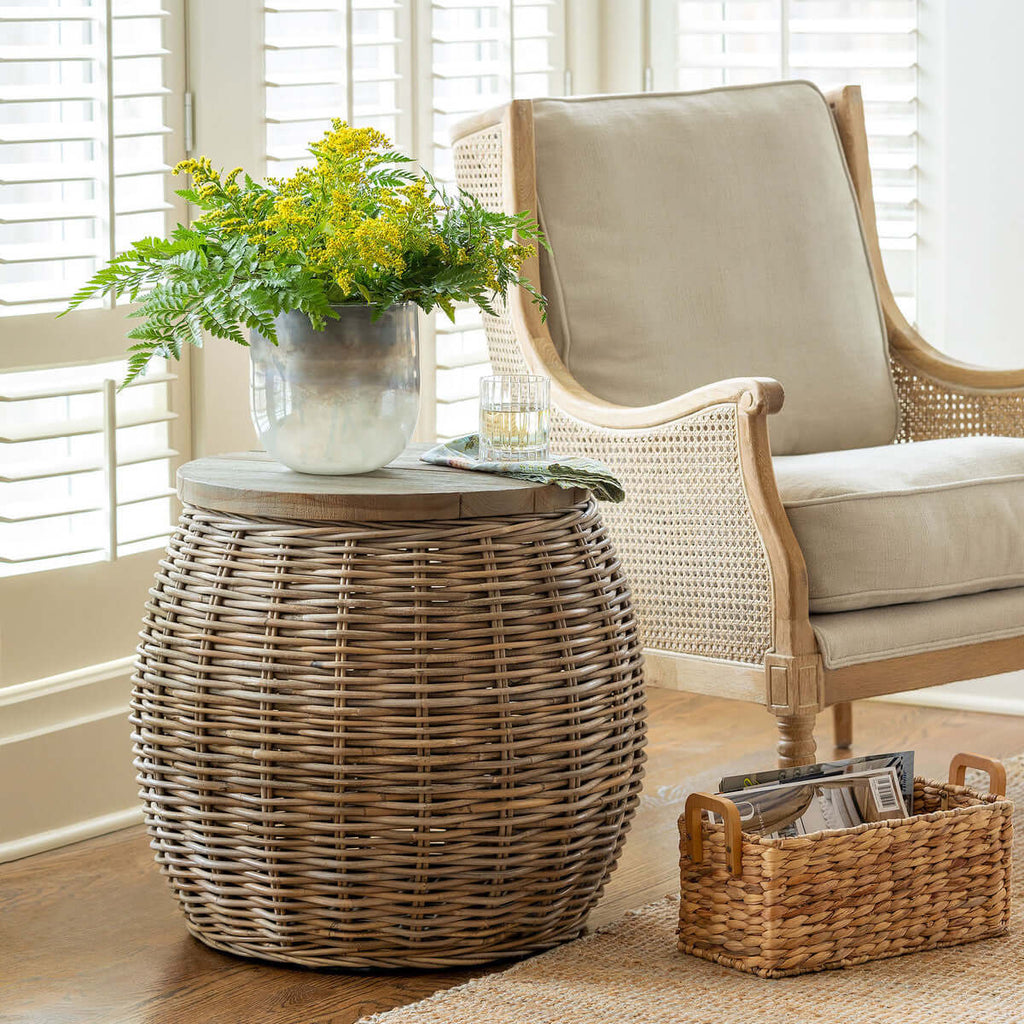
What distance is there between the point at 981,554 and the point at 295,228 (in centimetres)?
101

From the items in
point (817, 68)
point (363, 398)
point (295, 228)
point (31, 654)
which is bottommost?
point (31, 654)

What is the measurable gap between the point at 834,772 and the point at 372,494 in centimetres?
62

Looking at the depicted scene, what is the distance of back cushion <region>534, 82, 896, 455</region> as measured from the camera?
99.4 inches

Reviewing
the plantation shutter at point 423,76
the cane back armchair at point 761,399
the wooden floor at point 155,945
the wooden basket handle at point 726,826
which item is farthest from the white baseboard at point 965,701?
the wooden basket handle at point 726,826

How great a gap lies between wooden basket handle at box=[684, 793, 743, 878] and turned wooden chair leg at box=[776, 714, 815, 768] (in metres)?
0.27

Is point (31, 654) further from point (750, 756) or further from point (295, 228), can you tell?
point (750, 756)

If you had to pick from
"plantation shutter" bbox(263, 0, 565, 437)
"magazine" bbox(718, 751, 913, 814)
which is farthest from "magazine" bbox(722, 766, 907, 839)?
"plantation shutter" bbox(263, 0, 565, 437)

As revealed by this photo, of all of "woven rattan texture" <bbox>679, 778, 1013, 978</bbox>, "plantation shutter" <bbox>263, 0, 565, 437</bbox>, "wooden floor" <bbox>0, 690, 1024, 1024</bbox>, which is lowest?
"wooden floor" <bbox>0, 690, 1024, 1024</bbox>

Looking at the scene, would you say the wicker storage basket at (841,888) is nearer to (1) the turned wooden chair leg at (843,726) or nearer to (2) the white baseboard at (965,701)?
(1) the turned wooden chair leg at (843,726)

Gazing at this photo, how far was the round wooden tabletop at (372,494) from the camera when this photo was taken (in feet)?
5.74

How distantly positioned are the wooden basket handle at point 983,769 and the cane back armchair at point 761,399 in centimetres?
14

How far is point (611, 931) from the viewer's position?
2.00m

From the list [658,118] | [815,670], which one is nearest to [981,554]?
[815,670]

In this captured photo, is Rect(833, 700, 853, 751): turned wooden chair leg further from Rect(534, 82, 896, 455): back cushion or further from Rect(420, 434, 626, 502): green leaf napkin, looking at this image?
Rect(420, 434, 626, 502): green leaf napkin
